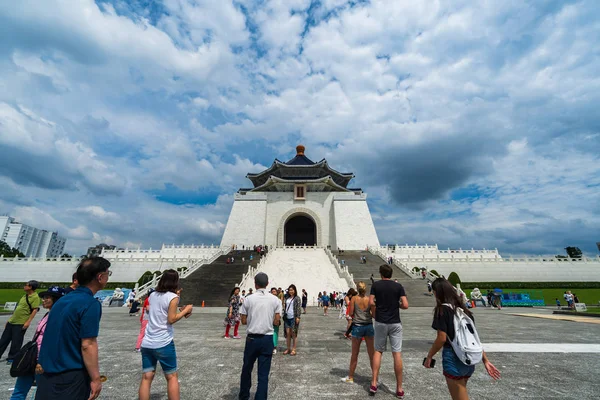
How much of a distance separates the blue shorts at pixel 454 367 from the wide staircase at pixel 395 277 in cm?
1421

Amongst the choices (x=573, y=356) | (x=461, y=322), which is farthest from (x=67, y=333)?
(x=573, y=356)

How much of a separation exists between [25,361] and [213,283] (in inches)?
672

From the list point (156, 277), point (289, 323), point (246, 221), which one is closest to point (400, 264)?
→ point (156, 277)

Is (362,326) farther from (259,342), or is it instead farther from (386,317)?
(259,342)

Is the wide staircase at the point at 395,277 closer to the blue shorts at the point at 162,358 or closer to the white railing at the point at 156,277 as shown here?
the white railing at the point at 156,277

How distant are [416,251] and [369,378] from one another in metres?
31.1

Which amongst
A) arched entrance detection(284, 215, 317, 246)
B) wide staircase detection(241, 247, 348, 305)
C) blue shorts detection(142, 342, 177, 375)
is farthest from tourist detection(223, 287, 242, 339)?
arched entrance detection(284, 215, 317, 246)

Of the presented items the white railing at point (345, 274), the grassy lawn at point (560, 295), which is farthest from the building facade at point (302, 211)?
the grassy lawn at point (560, 295)

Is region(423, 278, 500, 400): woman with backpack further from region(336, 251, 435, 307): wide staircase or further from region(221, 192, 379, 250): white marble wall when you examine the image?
region(221, 192, 379, 250): white marble wall

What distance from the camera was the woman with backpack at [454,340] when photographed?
2536 mm

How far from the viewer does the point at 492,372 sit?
2.64 meters

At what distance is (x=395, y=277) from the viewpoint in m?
21.0

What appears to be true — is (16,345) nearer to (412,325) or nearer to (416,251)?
(412,325)

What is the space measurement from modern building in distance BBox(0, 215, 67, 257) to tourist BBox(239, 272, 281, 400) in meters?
121
